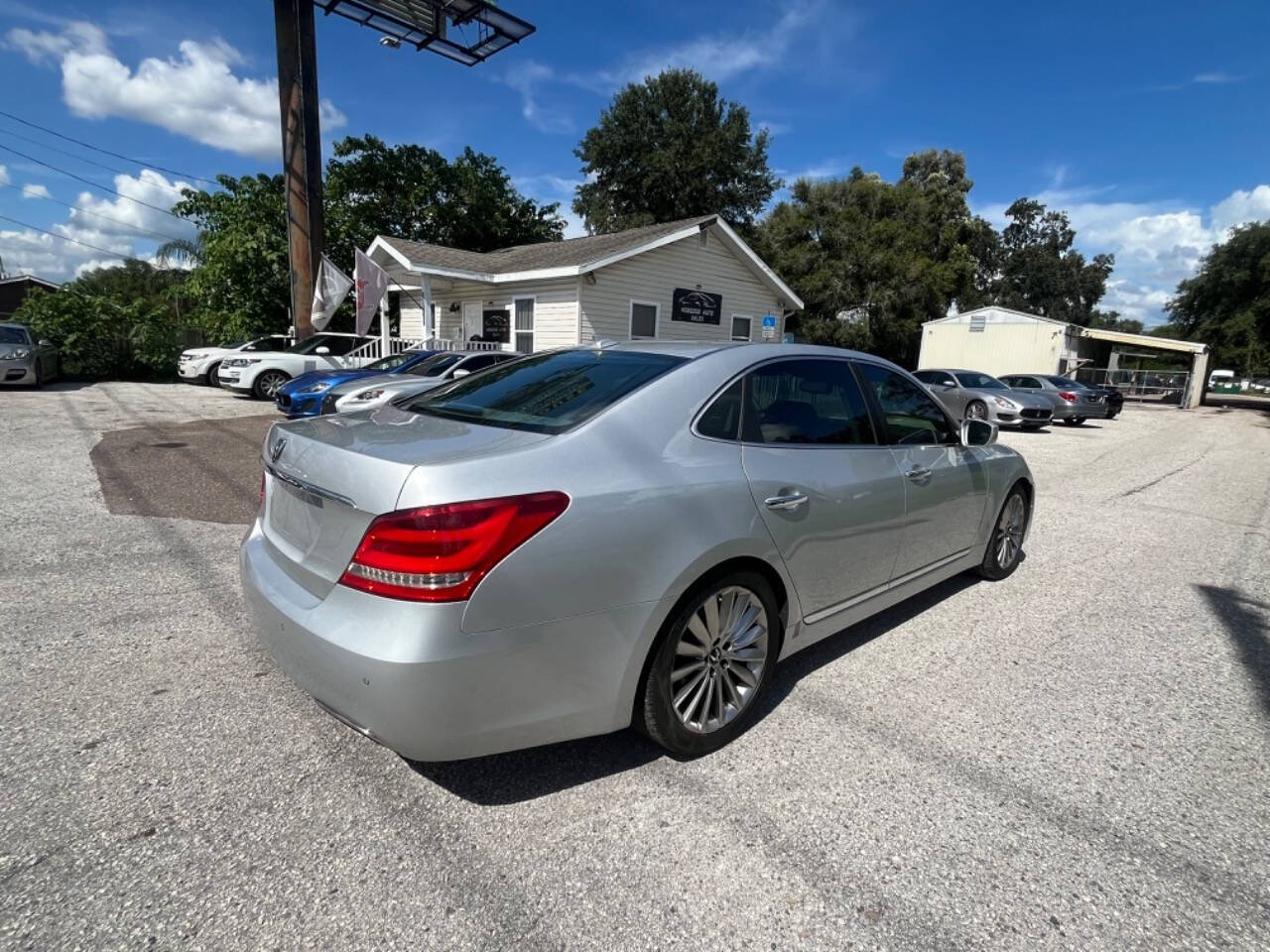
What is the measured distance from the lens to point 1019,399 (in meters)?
16.4

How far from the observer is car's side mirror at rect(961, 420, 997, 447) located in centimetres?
395

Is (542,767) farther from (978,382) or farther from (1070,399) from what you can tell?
(1070,399)

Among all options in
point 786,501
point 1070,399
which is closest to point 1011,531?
point 786,501

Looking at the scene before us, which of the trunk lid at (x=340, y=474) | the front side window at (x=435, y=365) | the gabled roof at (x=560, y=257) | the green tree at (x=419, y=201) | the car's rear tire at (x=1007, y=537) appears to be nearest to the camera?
the trunk lid at (x=340, y=474)

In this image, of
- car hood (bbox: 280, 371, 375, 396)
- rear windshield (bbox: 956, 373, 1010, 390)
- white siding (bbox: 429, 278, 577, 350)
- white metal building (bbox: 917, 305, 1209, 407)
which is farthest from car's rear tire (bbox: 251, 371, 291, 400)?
white metal building (bbox: 917, 305, 1209, 407)

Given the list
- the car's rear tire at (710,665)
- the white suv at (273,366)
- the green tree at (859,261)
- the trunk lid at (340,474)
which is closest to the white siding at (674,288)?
the white suv at (273,366)

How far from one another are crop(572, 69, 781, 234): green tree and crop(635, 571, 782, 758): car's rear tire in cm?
3628

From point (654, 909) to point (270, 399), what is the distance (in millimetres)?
15326

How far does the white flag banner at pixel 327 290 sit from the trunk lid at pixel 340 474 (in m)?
14.9

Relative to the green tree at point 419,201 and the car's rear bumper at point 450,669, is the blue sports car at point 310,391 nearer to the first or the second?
the car's rear bumper at point 450,669

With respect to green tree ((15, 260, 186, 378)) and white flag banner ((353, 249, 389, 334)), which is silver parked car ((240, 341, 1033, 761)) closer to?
white flag banner ((353, 249, 389, 334))

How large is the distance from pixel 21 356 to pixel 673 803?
17670 millimetres

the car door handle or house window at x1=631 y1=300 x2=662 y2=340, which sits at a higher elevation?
house window at x1=631 y1=300 x2=662 y2=340

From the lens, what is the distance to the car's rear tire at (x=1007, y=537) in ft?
14.4
